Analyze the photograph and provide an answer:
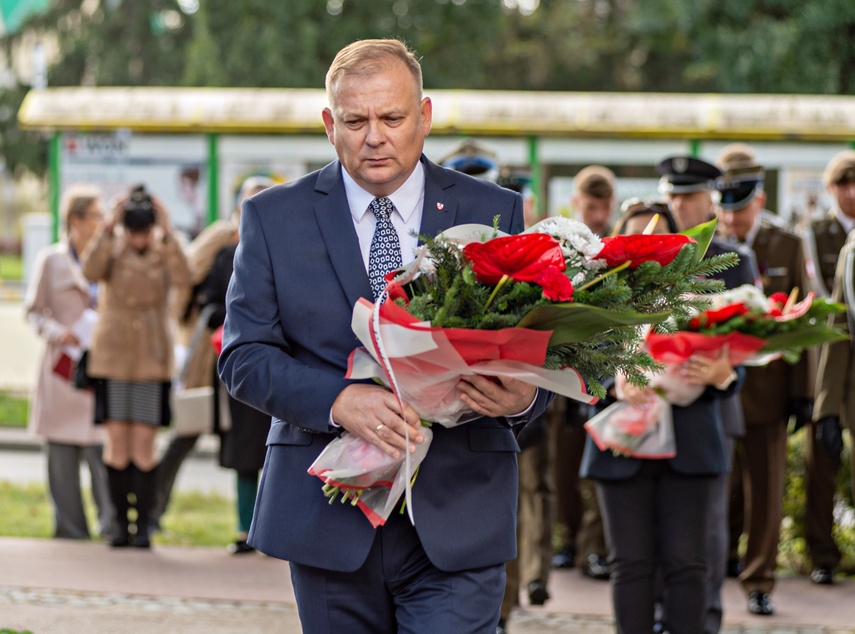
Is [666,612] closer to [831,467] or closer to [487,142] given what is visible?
[831,467]

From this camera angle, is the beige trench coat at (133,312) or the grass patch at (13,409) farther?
the grass patch at (13,409)

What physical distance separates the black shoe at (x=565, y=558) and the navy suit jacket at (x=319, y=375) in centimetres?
491

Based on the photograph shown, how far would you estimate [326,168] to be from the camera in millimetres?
3531

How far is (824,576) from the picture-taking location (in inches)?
302

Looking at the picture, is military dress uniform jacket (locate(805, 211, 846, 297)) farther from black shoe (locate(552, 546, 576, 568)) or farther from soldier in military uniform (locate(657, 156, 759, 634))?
black shoe (locate(552, 546, 576, 568))

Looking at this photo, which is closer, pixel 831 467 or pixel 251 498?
pixel 831 467

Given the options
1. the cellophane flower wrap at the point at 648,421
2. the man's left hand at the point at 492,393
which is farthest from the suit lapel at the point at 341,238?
the cellophane flower wrap at the point at 648,421

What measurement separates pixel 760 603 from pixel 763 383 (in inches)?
46.5

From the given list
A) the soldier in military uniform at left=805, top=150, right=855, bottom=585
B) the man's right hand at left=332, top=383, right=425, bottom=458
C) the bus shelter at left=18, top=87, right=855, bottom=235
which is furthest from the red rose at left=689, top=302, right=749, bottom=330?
the bus shelter at left=18, top=87, right=855, bottom=235

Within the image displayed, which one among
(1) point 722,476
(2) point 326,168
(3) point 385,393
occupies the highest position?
(2) point 326,168

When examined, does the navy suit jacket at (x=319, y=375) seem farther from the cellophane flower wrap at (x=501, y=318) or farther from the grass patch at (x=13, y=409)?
the grass patch at (x=13, y=409)

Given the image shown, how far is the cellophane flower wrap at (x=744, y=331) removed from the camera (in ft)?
17.6

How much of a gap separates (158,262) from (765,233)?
3.69 m

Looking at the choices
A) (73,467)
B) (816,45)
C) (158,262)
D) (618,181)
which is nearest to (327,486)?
(158,262)
